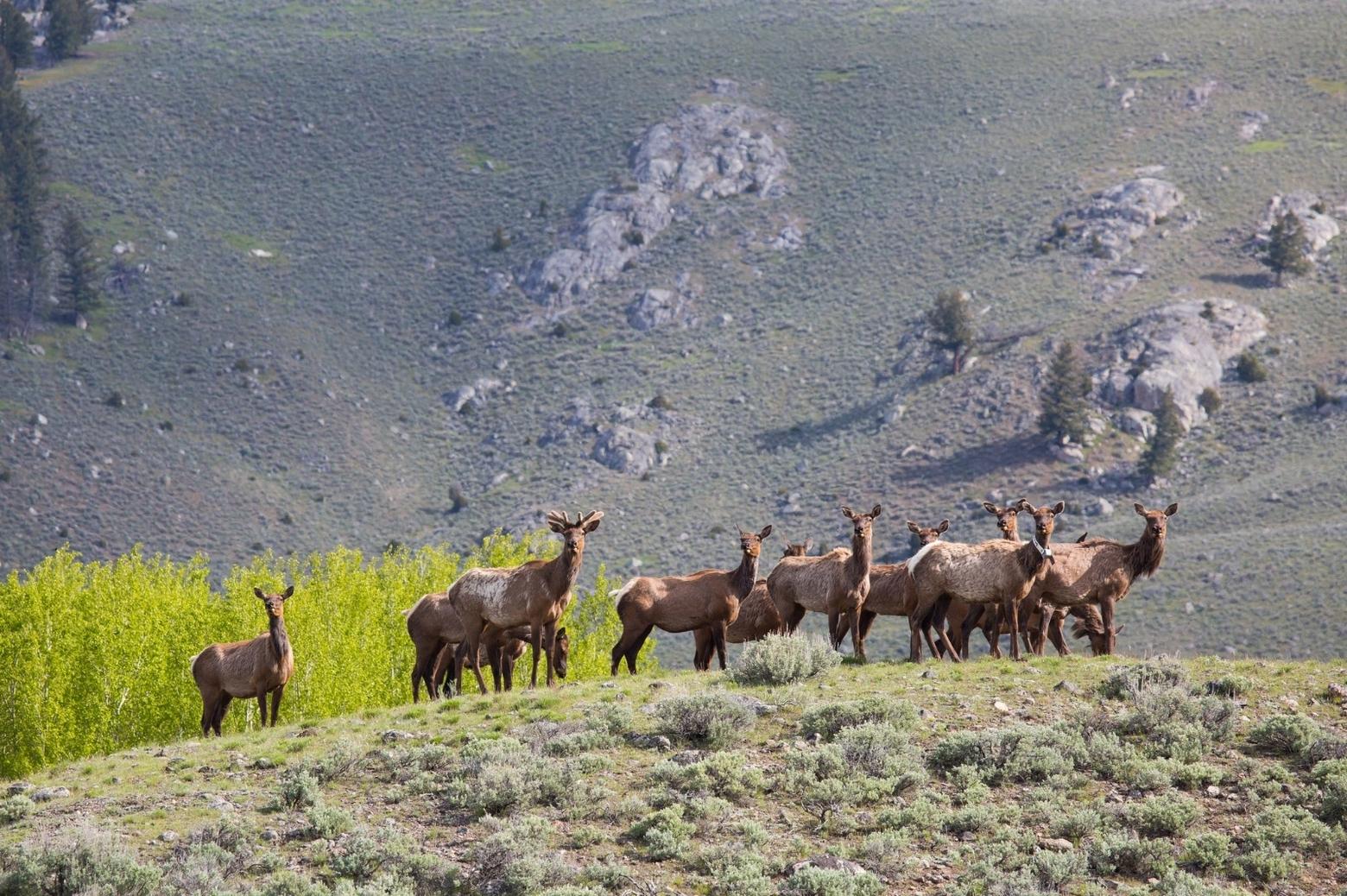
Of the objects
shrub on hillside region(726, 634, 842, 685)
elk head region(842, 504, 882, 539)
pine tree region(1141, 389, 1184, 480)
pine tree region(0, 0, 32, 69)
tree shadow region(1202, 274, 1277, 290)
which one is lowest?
pine tree region(1141, 389, 1184, 480)

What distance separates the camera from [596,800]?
60.6ft

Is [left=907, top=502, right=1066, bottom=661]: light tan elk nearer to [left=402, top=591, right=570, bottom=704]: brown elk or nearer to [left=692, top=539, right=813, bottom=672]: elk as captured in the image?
[left=692, top=539, right=813, bottom=672]: elk

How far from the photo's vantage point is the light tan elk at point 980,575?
944 inches

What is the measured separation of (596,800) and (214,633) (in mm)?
25641

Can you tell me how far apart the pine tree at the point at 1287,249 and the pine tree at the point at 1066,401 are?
821 inches

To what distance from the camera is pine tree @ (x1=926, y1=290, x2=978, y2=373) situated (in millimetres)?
105188

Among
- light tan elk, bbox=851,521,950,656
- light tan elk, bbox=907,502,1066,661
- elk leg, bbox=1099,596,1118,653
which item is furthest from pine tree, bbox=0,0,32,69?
elk leg, bbox=1099,596,1118,653

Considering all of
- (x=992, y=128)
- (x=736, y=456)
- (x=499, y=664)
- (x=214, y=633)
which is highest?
(x=992, y=128)

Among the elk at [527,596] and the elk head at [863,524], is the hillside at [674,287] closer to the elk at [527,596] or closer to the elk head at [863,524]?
the elk head at [863,524]

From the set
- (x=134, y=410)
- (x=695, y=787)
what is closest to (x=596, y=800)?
(x=695, y=787)

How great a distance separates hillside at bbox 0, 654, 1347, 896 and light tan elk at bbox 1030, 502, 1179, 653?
2964 mm

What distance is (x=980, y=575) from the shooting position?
24.4 m

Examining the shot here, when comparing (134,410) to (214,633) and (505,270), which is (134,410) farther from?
(214,633)

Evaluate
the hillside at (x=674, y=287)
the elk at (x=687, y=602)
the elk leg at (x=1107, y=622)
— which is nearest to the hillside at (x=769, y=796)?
the elk leg at (x=1107, y=622)
